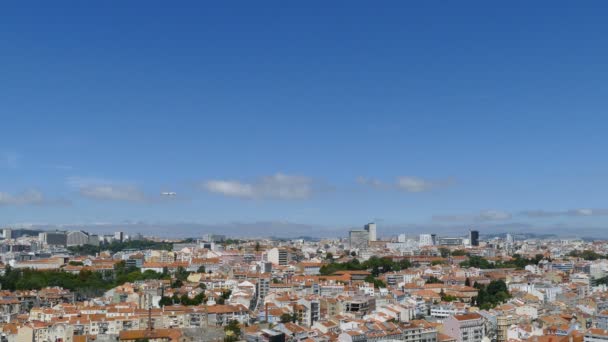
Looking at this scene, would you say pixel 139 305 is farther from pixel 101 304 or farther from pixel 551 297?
pixel 551 297

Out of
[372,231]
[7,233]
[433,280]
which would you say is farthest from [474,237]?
[7,233]

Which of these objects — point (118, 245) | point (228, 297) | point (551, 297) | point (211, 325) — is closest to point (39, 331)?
point (211, 325)

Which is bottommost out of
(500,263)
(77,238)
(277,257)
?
(500,263)

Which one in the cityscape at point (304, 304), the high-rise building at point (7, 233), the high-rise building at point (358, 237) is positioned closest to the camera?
the cityscape at point (304, 304)

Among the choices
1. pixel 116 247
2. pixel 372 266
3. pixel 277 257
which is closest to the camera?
pixel 372 266

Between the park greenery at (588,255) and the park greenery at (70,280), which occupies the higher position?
the park greenery at (588,255)

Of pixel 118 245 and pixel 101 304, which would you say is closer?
pixel 101 304

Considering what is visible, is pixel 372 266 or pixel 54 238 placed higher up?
pixel 54 238

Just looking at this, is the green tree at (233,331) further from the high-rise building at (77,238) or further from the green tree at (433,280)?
the high-rise building at (77,238)

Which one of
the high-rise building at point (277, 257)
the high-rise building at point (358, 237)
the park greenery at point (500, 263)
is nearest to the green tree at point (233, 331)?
the high-rise building at point (277, 257)

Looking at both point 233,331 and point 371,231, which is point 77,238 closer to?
point 371,231

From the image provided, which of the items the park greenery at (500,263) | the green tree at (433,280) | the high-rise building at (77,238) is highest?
the high-rise building at (77,238)
